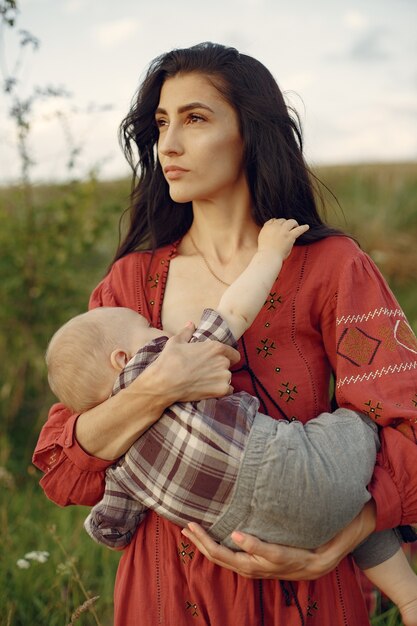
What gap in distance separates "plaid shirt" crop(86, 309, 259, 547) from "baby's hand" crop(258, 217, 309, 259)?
0.31 metres

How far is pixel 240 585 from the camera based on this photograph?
7.18 ft

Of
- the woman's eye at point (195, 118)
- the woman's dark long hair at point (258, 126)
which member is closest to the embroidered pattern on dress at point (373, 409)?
the woman's dark long hair at point (258, 126)

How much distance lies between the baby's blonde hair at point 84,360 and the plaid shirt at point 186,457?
2.8 inches

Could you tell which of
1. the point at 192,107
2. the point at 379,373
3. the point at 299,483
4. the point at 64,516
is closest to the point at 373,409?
the point at 379,373

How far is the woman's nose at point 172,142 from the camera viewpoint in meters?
2.50

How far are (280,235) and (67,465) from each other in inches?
37.9

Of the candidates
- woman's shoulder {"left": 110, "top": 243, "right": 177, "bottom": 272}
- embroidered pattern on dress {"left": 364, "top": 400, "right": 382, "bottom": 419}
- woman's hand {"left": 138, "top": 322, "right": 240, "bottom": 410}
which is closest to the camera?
woman's hand {"left": 138, "top": 322, "right": 240, "bottom": 410}

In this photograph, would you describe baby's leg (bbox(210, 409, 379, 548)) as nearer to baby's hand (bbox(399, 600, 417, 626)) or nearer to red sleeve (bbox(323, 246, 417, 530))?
red sleeve (bbox(323, 246, 417, 530))

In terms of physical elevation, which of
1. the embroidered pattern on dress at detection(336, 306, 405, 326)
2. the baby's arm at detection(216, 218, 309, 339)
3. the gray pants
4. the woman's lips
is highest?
the woman's lips

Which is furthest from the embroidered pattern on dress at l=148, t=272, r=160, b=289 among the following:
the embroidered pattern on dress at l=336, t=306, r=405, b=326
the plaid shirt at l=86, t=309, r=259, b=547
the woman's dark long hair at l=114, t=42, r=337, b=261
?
the embroidered pattern on dress at l=336, t=306, r=405, b=326

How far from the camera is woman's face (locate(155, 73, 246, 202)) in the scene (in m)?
2.50

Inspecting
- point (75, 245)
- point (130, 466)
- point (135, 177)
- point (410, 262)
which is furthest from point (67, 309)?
point (410, 262)

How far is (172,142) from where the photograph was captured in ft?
8.20

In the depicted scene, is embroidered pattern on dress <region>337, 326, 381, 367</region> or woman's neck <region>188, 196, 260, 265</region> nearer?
embroidered pattern on dress <region>337, 326, 381, 367</region>
